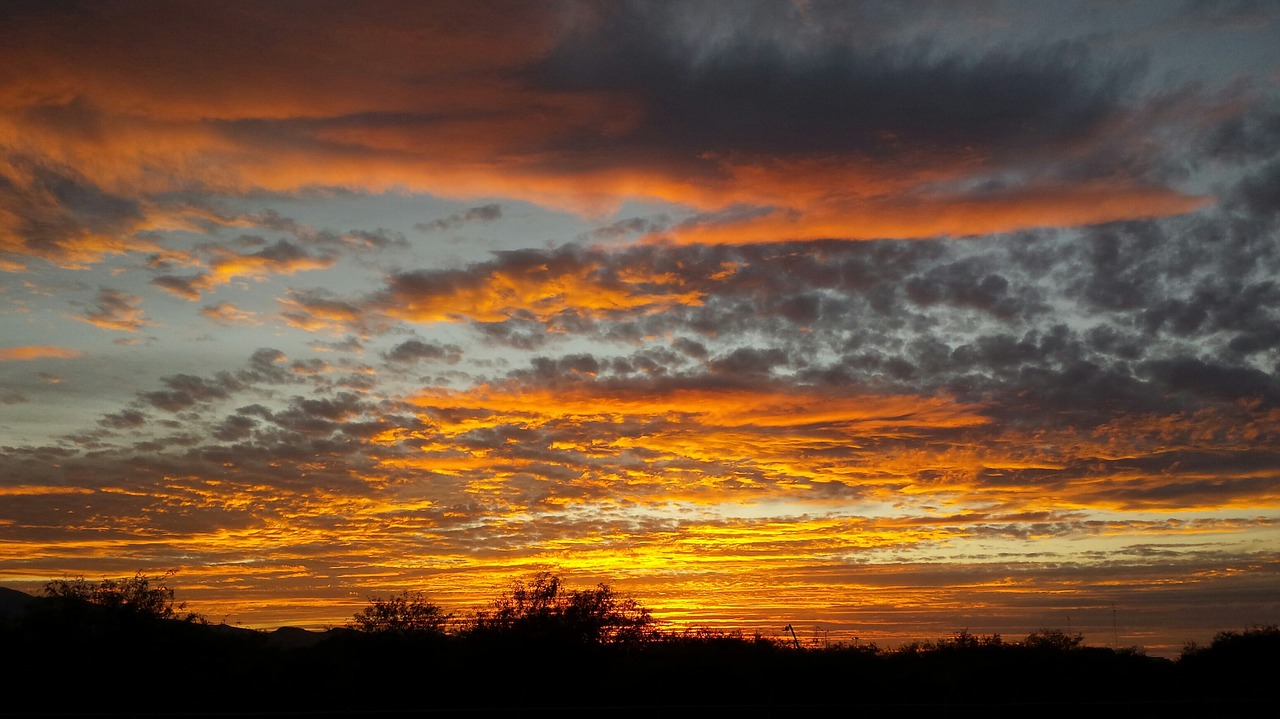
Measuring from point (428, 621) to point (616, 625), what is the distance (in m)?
8.72

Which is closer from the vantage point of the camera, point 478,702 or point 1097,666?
point 478,702

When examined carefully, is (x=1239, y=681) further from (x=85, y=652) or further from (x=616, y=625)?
(x=85, y=652)

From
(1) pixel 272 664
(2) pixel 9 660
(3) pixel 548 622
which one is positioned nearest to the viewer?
(2) pixel 9 660

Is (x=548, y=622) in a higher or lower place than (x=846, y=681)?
higher

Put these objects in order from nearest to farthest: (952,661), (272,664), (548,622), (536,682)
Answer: (272,664) < (536,682) < (548,622) < (952,661)

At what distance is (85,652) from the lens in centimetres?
3528

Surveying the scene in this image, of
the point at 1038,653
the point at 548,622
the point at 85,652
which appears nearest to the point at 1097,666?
the point at 1038,653

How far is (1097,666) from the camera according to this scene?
52688mm

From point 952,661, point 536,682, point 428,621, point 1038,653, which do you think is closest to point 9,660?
point 428,621

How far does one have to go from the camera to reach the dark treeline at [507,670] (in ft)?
112

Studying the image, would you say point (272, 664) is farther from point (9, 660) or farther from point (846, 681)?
point (846, 681)

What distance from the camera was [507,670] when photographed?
138ft

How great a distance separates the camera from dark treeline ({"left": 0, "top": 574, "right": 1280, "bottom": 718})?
34188mm

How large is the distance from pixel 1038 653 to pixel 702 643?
2110 cm
